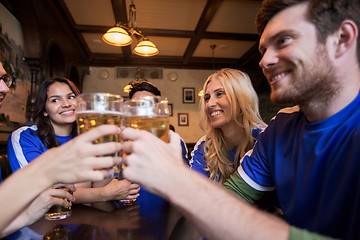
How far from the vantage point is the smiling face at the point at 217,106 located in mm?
1953

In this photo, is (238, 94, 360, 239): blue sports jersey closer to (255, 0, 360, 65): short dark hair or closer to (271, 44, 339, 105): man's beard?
(271, 44, 339, 105): man's beard

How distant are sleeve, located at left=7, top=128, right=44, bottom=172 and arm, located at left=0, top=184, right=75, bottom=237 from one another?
2.96 ft

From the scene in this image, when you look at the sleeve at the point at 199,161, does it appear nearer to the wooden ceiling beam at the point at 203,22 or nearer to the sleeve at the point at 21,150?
the sleeve at the point at 21,150

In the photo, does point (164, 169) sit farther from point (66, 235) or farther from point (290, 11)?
point (290, 11)

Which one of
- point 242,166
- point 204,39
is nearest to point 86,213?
point 242,166

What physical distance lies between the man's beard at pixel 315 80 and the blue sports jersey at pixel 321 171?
0.09 meters

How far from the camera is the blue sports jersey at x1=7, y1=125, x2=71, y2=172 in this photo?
5.71ft

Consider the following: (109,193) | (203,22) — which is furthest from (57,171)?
(203,22)

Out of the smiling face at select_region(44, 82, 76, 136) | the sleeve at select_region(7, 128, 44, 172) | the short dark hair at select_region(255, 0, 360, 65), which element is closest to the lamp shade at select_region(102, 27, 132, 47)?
the smiling face at select_region(44, 82, 76, 136)

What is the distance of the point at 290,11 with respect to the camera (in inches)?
38.3

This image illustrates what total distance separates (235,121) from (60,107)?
156cm

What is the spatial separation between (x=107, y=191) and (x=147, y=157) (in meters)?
0.91

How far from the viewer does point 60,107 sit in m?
2.07

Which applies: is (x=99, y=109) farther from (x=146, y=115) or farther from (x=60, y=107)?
(x=60, y=107)
